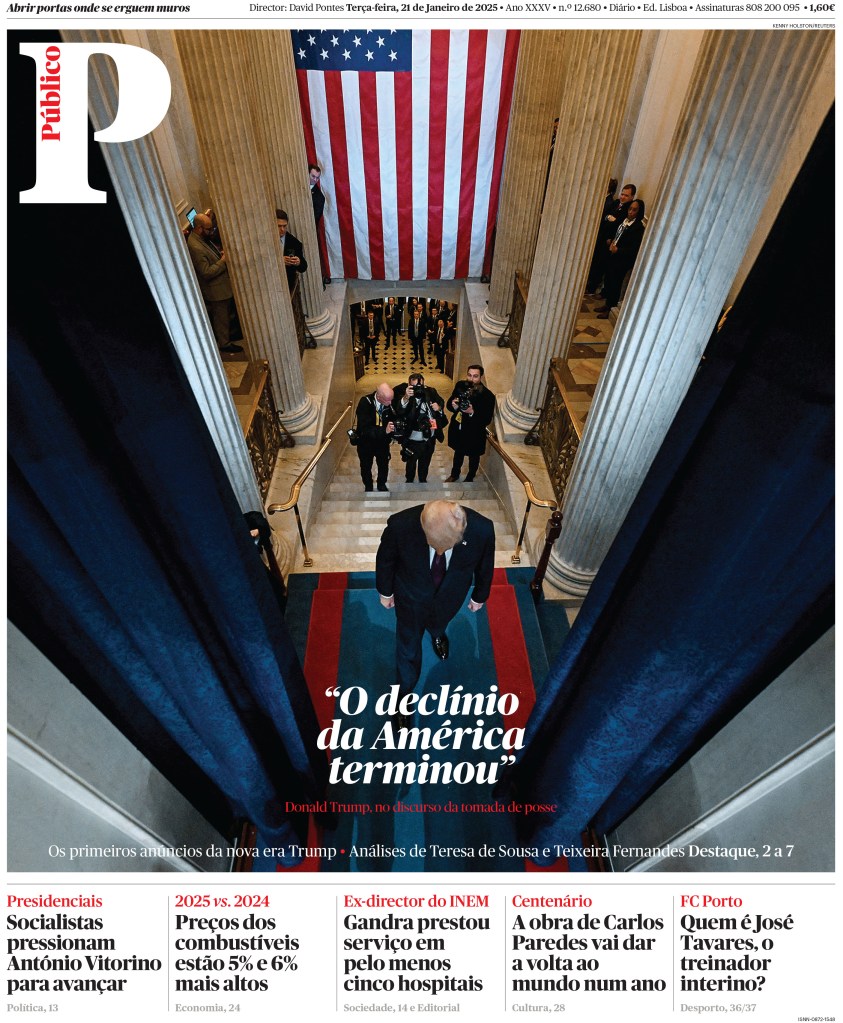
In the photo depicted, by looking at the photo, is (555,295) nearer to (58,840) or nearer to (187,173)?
(58,840)

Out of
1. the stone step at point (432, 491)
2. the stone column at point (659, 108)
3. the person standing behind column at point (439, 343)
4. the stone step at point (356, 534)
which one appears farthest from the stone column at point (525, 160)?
the person standing behind column at point (439, 343)

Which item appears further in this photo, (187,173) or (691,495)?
(187,173)

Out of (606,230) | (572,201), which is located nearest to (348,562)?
(572,201)

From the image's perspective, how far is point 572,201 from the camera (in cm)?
487

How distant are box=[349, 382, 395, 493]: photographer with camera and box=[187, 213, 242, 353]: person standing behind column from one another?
1.94 metres

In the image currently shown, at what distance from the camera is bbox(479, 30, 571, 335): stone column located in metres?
6.14

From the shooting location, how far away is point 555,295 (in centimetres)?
541

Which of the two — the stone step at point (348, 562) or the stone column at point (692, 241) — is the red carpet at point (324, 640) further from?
the stone column at point (692, 241)

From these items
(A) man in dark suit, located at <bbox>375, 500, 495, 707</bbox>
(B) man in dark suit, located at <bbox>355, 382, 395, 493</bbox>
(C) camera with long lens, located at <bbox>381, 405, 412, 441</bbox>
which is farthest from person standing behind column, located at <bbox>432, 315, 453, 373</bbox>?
(A) man in dark suit, located at <bbox>375, 500, 495, 707</bbox>

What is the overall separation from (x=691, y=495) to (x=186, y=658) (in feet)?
5.94

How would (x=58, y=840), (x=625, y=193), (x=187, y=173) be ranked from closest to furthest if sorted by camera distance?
1. (x=58, y=840)
2. (x=625, y=193)
3. (x=187, y=173)
